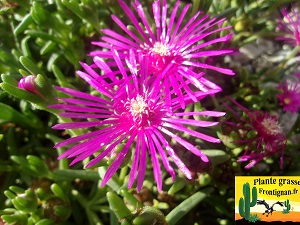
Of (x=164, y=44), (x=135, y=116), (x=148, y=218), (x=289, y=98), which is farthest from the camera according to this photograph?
(x=289, y=98)

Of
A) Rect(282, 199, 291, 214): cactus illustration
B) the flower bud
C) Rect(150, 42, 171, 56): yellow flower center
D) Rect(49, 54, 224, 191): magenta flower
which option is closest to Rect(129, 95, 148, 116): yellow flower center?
Rect(49, 54, 224, 191): magenta flower

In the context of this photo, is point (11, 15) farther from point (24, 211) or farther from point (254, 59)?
point (254, 59)

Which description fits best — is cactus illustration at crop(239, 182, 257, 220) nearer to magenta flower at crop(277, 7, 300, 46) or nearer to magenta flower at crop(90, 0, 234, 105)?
magenta flower at crop(90, 0, 234, 105)

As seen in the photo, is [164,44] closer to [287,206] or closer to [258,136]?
[258,136]

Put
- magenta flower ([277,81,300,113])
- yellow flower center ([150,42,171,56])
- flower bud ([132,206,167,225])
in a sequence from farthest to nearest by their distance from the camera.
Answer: magenta flower ([277,81,300,113]), yellow flower center ([150,42,171,56]), flower bud ([132,206,167,225])

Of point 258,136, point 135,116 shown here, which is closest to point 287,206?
point 258,136

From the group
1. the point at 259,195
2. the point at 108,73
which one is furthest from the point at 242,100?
the point at 108,73
